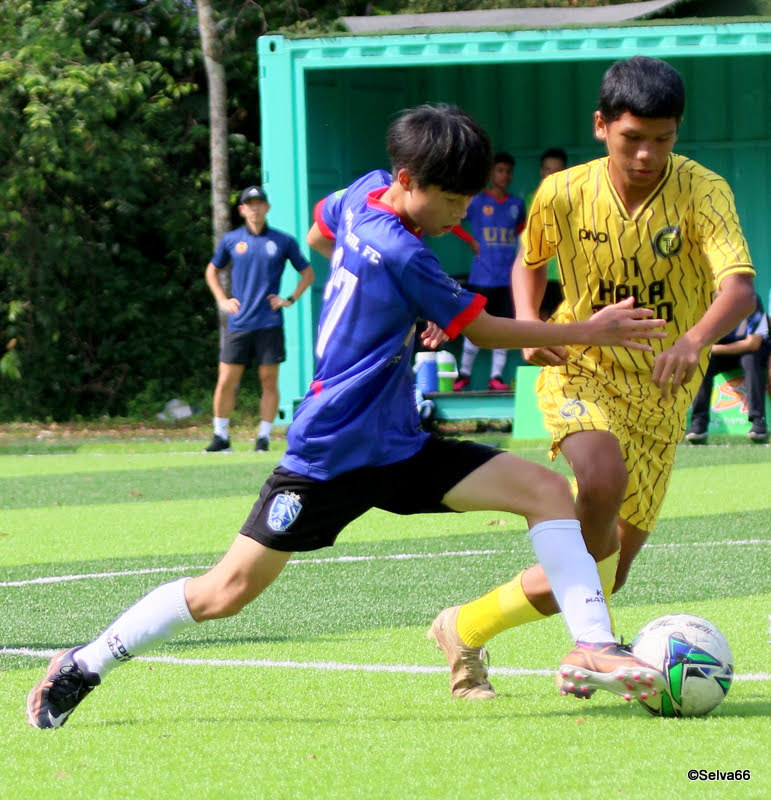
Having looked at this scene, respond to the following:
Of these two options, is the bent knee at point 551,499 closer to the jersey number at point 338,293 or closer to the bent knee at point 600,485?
the bent knee at point 600,485

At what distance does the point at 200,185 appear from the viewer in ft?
64.8

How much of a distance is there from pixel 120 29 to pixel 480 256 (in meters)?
6.92

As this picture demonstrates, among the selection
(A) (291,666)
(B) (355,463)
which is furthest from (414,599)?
(B) (355,463)

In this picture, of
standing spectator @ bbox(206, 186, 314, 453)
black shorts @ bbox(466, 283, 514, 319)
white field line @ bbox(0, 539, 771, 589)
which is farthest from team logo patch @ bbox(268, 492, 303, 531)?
black shorts @ bbox(466, 283, 514, 319)

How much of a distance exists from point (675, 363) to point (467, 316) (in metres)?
0.64

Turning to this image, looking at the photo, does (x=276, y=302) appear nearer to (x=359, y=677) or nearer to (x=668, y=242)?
(x=359, y=677)

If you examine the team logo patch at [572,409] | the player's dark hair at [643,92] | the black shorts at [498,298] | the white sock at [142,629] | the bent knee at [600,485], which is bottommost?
the black shorts at [498,298]

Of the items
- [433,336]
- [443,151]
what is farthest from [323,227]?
[443,151]

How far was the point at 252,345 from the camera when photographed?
1375 centimetres

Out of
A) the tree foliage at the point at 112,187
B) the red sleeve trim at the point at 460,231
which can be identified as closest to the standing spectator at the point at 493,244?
the tree foliage at the point at 112,187

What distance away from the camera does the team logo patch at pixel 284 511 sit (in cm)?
391

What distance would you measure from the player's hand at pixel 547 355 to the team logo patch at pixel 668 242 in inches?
17.6

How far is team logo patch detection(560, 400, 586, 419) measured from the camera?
446 centimetres

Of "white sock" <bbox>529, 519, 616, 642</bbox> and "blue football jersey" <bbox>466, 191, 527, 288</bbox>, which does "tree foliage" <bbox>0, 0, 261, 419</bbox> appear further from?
"white sock" <bbox>529, 519, 616, 642</bbox>
